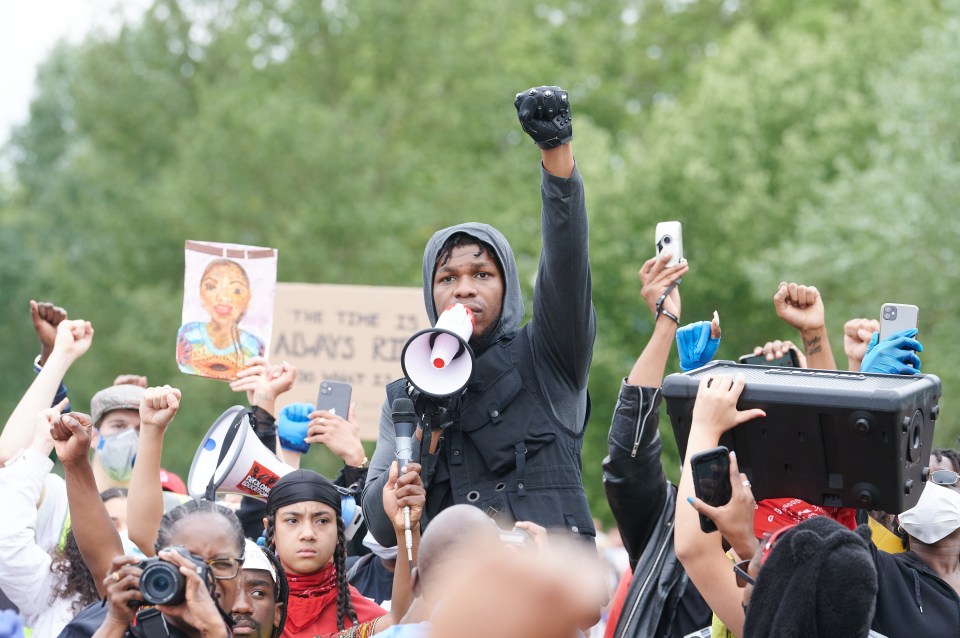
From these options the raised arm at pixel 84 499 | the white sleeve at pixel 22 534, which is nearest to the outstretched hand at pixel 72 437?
the raised arm at pixel 84 499

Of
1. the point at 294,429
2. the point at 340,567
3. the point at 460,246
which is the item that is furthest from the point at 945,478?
the point at 294,429

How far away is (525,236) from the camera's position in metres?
20.0

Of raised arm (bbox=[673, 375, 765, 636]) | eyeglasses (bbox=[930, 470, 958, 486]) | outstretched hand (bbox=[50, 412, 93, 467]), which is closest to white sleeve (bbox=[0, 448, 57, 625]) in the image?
outstretched hand (bbox=[50, 412, 93, 467])

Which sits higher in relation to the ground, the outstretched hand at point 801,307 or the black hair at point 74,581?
the outstretched hand at point 801,307

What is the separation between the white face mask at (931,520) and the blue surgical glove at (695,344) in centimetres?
81

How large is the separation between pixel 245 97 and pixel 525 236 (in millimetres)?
4836

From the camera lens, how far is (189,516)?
4332 millimetres

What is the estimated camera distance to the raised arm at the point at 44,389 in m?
5.44

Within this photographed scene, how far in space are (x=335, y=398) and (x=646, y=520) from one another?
179cm

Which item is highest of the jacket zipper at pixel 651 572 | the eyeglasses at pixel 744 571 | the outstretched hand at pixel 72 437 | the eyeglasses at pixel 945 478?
the outstretched hand at pixel 72 437

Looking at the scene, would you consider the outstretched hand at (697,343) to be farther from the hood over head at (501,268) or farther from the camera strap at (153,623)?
the camera strap at (153,623)

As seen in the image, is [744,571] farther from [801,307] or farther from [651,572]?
[801,307]

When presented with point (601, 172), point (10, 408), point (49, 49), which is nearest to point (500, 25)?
point (601, 172)

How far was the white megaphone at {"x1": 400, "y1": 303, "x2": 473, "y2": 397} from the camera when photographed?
4.09 metres
